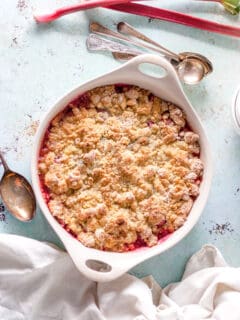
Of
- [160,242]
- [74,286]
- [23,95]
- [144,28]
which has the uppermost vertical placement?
[144,28]

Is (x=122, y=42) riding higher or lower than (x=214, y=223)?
higher

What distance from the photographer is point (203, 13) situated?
1617 mm

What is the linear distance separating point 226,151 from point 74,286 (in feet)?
1.36

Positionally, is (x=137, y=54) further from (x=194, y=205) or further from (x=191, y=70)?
(x=194, y=205)

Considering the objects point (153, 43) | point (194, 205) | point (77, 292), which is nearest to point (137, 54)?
point (153, 43)

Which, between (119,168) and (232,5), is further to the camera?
(232,5)

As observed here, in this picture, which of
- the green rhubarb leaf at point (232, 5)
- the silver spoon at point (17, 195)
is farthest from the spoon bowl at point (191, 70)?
the silver spoon at point (17, 195)

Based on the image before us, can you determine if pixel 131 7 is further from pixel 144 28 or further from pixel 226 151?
pixel 226 151

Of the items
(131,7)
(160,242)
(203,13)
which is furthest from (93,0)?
(160,242)

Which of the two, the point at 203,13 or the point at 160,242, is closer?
the point at 160,242

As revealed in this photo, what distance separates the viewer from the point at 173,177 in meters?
1.50

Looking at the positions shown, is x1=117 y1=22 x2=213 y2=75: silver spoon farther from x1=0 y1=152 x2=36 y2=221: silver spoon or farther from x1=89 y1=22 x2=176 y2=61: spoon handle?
x1=0 y1=152 x2=36 y2=221: silver spoon

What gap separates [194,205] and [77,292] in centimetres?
29

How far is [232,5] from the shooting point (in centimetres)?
160
